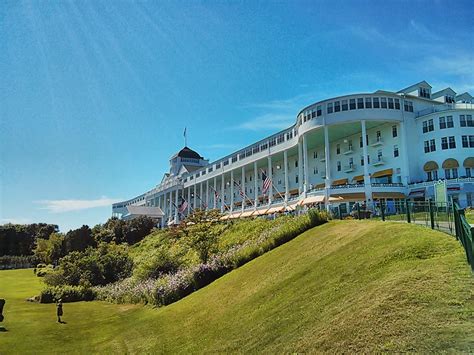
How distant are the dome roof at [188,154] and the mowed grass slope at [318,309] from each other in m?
85.2

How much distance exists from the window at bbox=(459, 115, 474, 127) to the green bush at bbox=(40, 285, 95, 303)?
40261mm

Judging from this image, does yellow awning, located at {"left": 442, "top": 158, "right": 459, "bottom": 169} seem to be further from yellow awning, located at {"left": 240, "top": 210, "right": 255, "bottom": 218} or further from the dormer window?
yellow awning, located at {"left": 240, "top": 210, "right": 255, "bottom": 218}

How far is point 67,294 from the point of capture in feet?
111

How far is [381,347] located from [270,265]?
39.2 feet

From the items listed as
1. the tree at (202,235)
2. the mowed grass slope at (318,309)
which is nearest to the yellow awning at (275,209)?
the tree at (202,235)

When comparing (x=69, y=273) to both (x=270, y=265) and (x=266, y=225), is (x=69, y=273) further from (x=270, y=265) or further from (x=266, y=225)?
(x=270, y=265)

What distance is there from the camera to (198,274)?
23484 mm

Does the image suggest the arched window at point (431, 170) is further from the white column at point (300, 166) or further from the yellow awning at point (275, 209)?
the yellow awning at point (275, 209)

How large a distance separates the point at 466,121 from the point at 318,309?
41.3m

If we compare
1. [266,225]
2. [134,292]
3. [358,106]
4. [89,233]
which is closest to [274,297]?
[134,292]

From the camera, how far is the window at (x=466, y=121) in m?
44.3

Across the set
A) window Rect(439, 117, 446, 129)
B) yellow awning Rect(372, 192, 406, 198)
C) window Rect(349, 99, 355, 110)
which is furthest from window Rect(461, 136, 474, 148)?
window Rect(349, 99, 355, 110)

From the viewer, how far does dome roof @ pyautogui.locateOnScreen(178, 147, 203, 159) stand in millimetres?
109031

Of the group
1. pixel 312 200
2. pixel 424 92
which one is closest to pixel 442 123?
pixel 424 92
